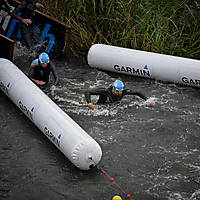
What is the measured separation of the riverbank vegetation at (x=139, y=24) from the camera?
1180cm

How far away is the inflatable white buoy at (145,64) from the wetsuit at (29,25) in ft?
5.87

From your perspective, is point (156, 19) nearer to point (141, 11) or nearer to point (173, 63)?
point (141, 11)

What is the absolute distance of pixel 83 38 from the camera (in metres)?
12.6

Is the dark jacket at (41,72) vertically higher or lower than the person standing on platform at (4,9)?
lower

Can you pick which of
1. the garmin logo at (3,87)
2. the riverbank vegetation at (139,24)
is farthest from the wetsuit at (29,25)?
the garmin logo at (3,87)

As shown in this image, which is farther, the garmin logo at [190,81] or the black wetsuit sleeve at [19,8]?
the black wetsuit sleeve at [19,8]

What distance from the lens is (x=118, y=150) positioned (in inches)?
300

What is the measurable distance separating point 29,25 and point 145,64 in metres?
3.63

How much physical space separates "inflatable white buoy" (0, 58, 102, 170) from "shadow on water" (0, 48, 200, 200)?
0.30 meters

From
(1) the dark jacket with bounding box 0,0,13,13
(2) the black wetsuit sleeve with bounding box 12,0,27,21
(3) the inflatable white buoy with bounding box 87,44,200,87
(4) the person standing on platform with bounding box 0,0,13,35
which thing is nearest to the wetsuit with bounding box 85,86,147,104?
(3) the inflatable white buoy with bounding box 87,44,200,87

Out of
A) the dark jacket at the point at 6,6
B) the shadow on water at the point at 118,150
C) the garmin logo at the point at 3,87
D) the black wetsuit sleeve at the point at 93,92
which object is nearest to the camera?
the shadow on water at the point at 118,150

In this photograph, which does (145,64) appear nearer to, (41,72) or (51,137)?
(41,72)

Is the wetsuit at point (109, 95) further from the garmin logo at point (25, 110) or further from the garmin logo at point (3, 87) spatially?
the garmin logo at point (3, 87)

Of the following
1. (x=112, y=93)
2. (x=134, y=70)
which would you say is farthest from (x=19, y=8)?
(x=112, y=93)
